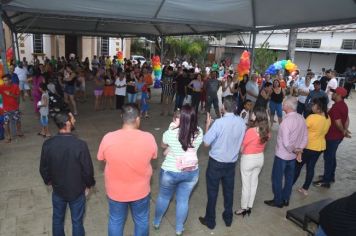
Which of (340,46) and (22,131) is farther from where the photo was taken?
(340,46)

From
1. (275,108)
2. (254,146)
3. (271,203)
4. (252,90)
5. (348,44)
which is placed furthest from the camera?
(348,44)

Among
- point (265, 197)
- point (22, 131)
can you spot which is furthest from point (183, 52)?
point (265, 197)

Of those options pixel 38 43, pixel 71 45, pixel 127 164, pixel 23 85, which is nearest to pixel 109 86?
pixel 23 85

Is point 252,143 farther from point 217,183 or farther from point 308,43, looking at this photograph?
point 308,43

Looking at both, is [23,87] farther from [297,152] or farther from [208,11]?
[297,152]

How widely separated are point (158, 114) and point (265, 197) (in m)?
6.19

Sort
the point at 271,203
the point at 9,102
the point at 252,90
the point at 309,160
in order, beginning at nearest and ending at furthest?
the point at 271,203 → the point at 309,160 → the point at 9,102 → the point at 252,90

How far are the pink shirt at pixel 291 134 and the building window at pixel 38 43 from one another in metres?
26.2

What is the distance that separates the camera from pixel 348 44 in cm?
2447

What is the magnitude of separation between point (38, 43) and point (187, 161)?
26.6 m

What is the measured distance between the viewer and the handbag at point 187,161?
3.42m

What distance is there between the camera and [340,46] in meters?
25.0

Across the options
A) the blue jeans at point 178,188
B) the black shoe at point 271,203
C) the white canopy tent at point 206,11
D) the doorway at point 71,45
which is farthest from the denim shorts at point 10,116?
the doorway at point 71,45

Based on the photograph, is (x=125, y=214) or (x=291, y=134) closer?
(x=125, y=214)
